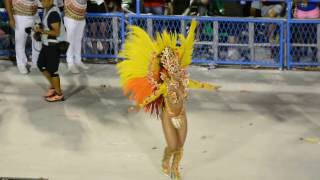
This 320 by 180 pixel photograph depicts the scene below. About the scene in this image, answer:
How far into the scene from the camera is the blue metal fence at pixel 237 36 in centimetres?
1202

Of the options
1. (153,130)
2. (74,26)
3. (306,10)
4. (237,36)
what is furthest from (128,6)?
(153,130)

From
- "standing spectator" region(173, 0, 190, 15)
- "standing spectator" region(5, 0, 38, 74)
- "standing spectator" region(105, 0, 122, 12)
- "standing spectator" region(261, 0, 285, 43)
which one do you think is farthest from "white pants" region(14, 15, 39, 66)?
"standing spectator" region(261, 0, 285, 43)

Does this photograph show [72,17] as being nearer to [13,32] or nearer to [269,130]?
[13,32]

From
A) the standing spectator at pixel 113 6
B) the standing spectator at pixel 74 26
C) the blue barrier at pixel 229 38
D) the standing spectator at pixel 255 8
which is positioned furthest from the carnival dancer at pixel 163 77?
the standing spectator at pixel 113 6

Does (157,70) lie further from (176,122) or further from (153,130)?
(153,130)

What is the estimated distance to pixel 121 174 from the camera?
8.08 metres

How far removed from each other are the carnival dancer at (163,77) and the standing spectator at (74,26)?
450 cm

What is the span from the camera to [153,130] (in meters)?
9.57

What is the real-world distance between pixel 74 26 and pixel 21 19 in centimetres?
88

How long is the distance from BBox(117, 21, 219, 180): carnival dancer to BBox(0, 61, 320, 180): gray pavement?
0.88 metres

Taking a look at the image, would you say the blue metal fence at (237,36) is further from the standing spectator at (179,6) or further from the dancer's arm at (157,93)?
the dancer's arm at (157,93)

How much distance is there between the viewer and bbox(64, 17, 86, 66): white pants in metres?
11.9

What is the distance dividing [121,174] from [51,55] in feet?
9.88

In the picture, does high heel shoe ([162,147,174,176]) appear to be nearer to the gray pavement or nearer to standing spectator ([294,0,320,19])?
the gray pavement
